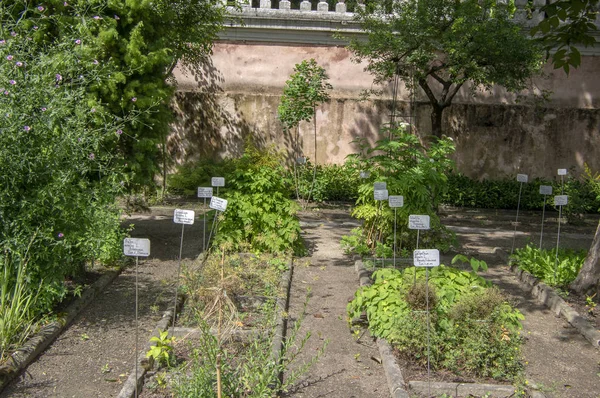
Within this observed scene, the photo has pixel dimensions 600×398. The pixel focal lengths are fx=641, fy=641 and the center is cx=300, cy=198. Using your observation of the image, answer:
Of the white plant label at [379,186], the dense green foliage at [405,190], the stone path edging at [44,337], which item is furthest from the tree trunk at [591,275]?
the stone path edging at [44,337]

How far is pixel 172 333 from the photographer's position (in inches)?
242

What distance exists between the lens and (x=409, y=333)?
581 centimetres

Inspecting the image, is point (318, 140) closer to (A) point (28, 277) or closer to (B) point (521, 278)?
(B) point (521, 278)

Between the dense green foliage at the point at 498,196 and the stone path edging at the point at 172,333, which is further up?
the dense green foliage at the point at 498,196

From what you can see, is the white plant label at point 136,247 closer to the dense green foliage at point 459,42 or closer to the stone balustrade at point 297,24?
the dense green foliage at point 459,42

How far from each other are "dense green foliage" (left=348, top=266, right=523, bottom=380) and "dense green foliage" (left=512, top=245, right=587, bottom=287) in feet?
7.84

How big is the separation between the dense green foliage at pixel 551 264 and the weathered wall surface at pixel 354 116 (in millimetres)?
7773

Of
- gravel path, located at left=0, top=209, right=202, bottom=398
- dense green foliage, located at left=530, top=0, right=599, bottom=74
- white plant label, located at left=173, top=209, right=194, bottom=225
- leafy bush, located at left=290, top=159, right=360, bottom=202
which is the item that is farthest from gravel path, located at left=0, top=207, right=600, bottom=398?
leafy bush, located at left=290, top=159, right=360, bottom=202

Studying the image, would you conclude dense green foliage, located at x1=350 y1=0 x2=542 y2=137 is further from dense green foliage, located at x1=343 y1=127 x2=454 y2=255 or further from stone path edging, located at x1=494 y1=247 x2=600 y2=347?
stone path edging, located at x1=494 y1=247 x2=600 y2=347

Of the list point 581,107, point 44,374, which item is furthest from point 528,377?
point 581,107

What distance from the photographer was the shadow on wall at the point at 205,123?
16.8m

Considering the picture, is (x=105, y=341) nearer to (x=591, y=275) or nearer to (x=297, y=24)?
(x=591, y=275)

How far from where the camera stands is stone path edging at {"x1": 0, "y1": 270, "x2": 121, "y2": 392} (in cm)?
534

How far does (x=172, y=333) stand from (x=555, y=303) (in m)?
4.66
